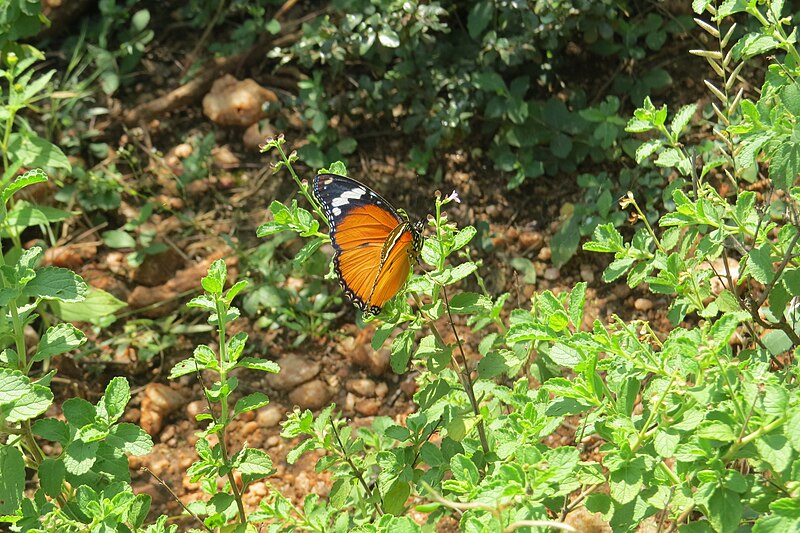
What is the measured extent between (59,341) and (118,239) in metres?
1.85

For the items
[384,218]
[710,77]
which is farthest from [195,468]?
[710,77]

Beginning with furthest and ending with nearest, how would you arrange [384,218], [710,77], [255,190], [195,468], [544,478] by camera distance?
[255,190], [710,77], [384,218], [195,468], [544,478]

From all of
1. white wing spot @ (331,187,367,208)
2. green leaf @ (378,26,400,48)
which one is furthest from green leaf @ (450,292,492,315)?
green leaf @ (378,26,400,48)

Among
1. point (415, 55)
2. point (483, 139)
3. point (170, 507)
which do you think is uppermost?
point (415, 55)

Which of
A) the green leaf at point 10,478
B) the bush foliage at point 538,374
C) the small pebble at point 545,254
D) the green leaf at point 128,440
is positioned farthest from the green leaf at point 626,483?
the small pebble at point 545,254

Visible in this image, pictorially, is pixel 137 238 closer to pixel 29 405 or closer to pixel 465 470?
pixel 29 405

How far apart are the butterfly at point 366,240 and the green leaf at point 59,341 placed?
677 mm

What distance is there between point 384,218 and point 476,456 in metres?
0.73

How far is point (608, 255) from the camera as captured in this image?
3.42 metres

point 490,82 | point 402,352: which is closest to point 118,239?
point 490,82

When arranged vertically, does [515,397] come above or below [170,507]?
above

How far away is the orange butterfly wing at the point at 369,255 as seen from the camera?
2205 mm

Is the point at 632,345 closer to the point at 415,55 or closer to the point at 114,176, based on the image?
the point at 415,55

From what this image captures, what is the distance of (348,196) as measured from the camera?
228cm
